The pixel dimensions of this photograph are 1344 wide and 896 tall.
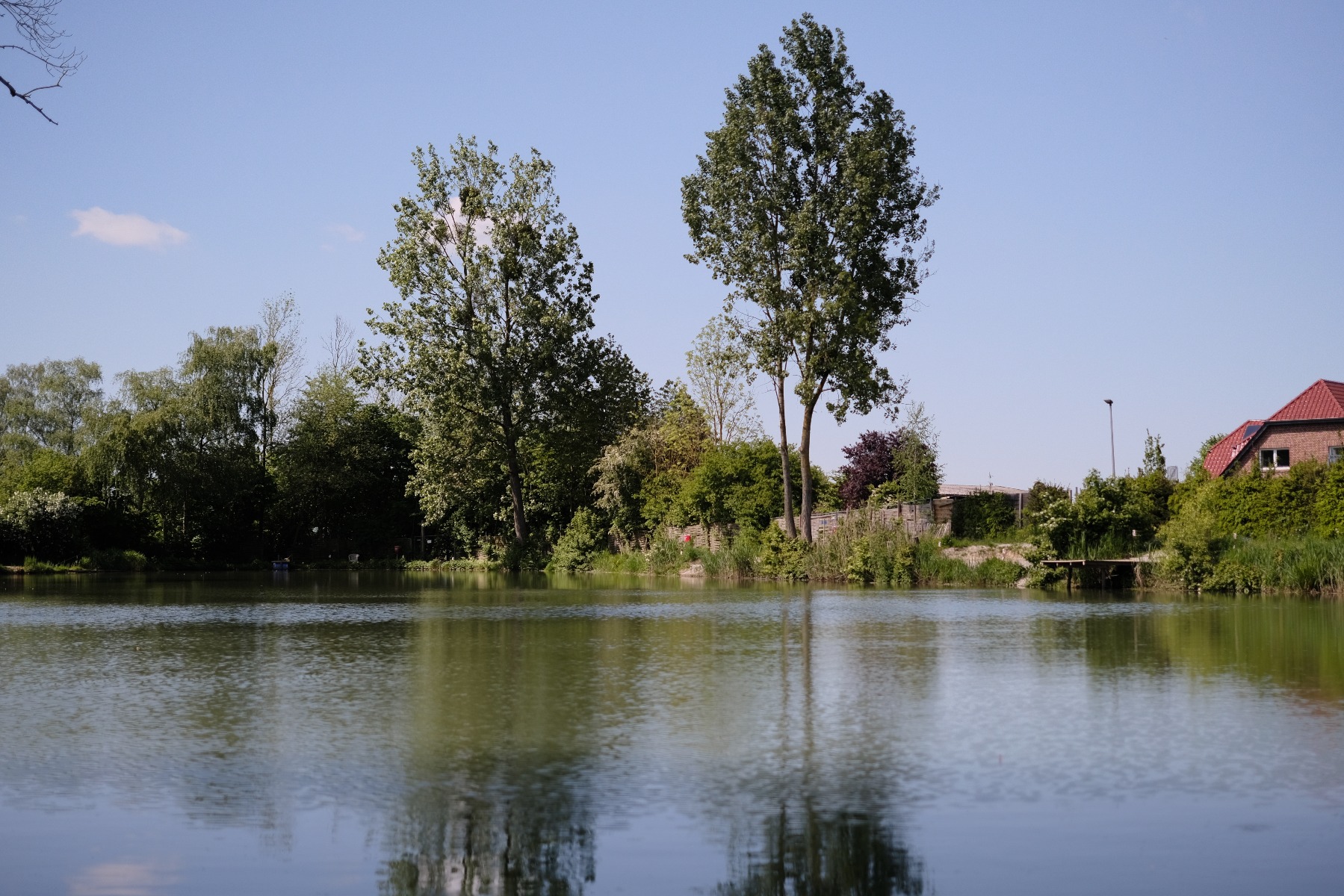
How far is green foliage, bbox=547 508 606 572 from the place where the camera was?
51.3m

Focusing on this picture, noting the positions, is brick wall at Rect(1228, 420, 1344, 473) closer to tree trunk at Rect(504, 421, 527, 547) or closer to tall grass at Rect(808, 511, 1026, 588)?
tall grass at Rect(808, 511, 1026, 588)

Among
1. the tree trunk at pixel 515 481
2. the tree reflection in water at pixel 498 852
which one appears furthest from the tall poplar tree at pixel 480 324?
the tree reflection in water at pixel 498 852

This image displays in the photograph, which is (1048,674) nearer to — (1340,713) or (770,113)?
(1340,713)

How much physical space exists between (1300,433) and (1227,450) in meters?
8.99

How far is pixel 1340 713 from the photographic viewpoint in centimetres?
992

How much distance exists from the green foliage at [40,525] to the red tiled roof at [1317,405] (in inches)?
2076

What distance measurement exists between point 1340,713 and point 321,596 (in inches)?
1017

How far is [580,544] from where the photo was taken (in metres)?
51.8

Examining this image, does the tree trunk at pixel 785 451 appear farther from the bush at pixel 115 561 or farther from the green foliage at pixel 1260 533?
the bush at pixel 115 561

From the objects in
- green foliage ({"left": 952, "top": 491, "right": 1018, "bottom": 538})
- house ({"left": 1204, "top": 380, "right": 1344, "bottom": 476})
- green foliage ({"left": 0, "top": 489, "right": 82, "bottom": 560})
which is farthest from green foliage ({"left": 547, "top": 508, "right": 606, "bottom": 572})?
house ({"left": 1204, "top": 380, "right": 1344, "bottom": 476})

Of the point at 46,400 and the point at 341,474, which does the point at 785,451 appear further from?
the point at 46,400

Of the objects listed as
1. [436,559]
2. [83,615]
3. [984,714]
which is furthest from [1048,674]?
[436,559]

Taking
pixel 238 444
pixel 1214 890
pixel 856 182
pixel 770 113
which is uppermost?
pixel 770 113

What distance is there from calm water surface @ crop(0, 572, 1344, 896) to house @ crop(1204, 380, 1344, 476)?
40.0 metres
